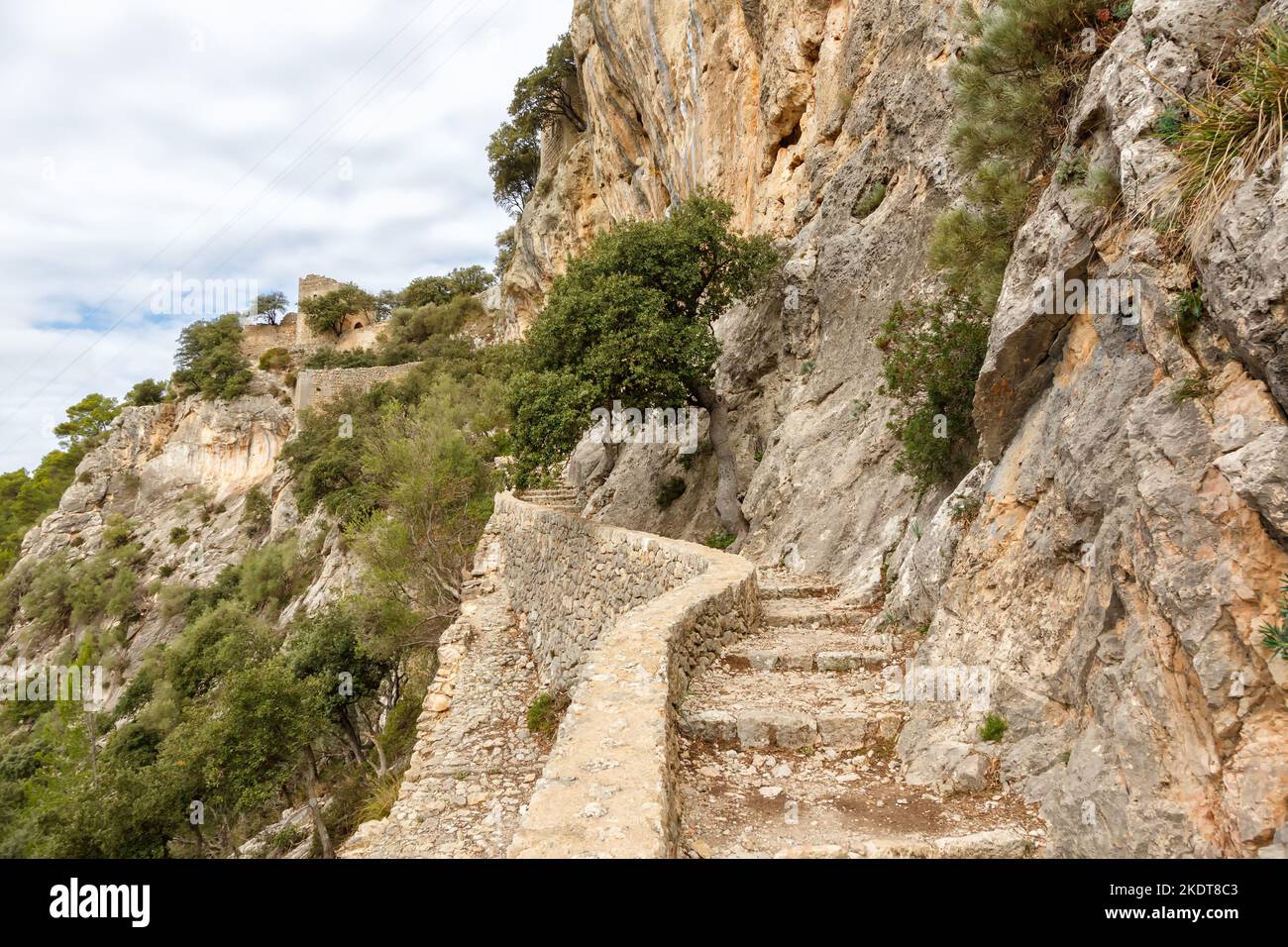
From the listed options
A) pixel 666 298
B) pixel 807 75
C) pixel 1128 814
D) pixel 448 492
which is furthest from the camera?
pixel 448 492

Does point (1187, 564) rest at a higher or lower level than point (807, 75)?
lower

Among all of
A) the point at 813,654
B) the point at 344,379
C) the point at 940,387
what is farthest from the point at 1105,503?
the point at 344,379

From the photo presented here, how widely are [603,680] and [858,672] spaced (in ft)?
9.61

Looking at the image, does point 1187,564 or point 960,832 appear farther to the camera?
point 960,832

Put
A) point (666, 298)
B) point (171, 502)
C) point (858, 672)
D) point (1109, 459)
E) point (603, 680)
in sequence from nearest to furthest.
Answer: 1. point (1109, 459)
2. point (603, 680)
3. point (858, 672)
4. point (666, 298)
5. point (171, 502)

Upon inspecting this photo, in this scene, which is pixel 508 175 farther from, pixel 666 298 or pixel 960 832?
pixel 960 832

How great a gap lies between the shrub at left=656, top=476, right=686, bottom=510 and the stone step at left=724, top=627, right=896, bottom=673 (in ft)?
26.7

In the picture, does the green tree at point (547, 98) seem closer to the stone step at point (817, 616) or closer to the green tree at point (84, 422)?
the stone step at point (817, 616)

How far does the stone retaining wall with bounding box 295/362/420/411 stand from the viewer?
35.7m

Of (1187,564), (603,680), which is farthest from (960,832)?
(603,680)

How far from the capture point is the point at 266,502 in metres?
34.1

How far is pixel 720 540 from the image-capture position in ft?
43.8

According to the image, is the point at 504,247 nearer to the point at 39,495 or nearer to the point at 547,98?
the point at 547,98

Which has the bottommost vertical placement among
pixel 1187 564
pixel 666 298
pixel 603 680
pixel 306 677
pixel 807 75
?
pixel 306 677
